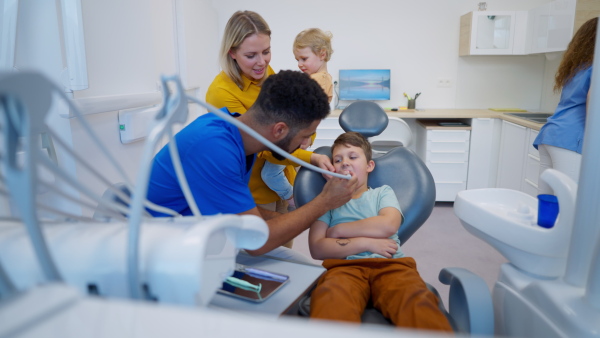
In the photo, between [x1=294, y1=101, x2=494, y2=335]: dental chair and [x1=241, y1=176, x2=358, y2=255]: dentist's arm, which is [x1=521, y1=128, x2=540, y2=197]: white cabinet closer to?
[x1=294, y1=101, x2=494, y2=335]: dental chair

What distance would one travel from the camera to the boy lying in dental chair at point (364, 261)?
1.16m

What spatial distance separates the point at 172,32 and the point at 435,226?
100 inches

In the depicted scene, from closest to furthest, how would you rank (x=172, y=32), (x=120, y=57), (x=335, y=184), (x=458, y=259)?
(x=335, y=184) → (x=120, y=57) → (x=458, y=259) → (x=172, y=32)

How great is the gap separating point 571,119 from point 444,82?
215 centimetres

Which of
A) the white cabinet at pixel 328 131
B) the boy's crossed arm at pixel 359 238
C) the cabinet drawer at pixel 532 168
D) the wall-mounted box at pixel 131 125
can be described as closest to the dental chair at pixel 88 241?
the boy's crossed arm at pixel 359 238

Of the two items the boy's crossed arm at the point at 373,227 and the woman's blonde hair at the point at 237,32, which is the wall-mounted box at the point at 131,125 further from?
the boy's crossed arm at the point at 373,227

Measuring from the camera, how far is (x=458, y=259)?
291 cm

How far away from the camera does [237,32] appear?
176 centimetres

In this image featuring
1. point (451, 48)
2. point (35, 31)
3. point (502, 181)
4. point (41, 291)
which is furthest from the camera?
point (451, 48)

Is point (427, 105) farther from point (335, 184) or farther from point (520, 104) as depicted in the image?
point (335, 184)

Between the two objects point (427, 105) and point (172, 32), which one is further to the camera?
point (427, 105)

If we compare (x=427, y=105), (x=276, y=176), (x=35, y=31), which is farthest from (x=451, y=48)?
(x=35, y=31)

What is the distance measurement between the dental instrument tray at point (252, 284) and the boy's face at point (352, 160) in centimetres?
66

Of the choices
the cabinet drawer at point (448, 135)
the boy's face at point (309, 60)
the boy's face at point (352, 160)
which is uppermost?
the boy's face at point (309, 60)
